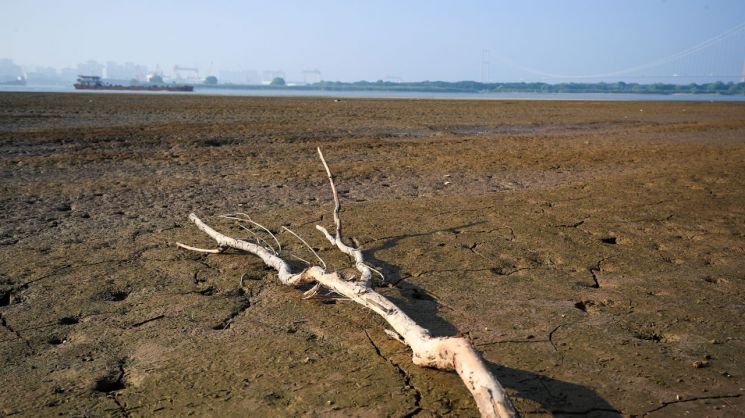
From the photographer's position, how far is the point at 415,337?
2.71 meters

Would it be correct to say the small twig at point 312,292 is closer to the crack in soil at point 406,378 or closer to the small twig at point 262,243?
the crack in soil at point 406,378

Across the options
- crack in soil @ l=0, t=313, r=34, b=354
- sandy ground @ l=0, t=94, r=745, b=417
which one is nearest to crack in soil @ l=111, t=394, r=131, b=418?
sandy ground @ l=0, t=94, r=745, b=417

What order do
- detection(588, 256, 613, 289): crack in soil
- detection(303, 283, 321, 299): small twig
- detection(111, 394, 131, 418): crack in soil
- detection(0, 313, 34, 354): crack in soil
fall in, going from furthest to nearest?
detection(588, 256, 613, 289): crack in soil < detection(303, 283, 321, 299): small twig < detection(0, 313, 34, 354): crack in soil < detection(111, 394, 131, 418): crack in soil

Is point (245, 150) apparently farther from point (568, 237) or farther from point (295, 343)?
point (295, 343)

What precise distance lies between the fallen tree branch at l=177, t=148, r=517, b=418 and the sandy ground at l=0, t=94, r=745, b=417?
92 mm

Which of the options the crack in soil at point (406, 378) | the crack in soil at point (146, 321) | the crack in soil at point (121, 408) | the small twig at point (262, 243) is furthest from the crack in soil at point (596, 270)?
the crack in soil at point (121, 408)

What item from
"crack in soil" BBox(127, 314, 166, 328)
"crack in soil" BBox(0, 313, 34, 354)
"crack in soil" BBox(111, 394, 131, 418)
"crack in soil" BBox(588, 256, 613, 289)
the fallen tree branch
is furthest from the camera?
"crack in soil" BBox(588, 256, 613, 289)

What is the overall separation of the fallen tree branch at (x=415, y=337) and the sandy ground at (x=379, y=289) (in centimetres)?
9

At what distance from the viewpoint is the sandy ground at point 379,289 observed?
2.52 meters

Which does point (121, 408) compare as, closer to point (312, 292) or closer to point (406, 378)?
point (406, 378)

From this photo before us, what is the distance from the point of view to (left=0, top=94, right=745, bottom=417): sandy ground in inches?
99.3

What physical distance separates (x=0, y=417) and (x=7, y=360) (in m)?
0.49

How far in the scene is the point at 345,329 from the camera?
10.2 ft

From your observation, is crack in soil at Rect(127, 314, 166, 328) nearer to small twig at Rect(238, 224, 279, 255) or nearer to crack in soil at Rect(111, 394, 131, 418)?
crack in soil at Rect(111, 394, 131, 418)
